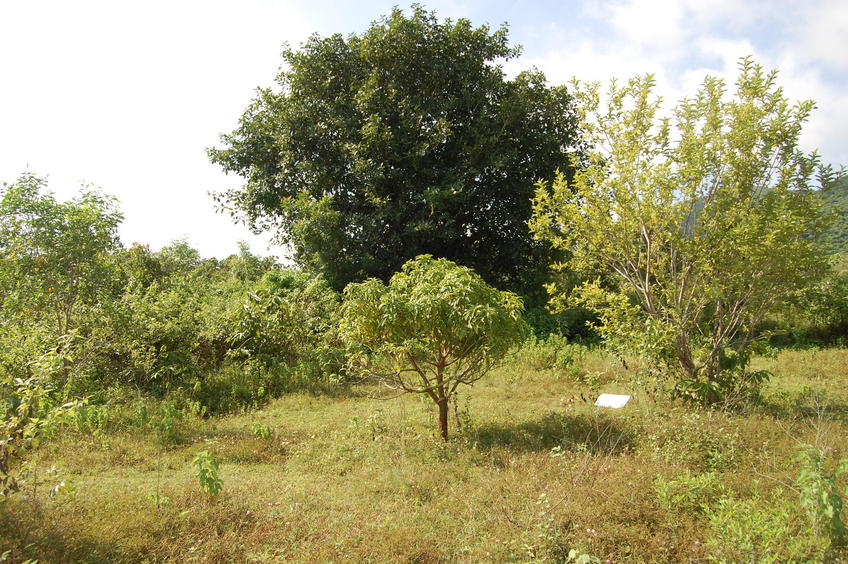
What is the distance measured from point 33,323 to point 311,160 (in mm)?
8211

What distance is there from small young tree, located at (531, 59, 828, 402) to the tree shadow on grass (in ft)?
3.60

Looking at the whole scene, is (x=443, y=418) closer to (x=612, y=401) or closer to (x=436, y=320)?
(x=436, y=320)

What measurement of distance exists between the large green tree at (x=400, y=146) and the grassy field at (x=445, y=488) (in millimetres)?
7141

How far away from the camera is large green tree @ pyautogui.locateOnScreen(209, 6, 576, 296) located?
13.7 metres

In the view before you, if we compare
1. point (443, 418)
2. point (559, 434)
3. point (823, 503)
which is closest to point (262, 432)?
point (443, 418)

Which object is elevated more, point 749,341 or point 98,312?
point 98,312

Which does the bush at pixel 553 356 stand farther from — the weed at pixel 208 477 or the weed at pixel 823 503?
the weed at pixel 208 477

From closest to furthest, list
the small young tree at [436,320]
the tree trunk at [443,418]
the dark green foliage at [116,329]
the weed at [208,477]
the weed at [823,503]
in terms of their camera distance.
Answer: the weed at [823,503], the weed at [208,477], the small young tree at [436,320], the tree trunk at [443,418], the dark green foliage at [116,329]

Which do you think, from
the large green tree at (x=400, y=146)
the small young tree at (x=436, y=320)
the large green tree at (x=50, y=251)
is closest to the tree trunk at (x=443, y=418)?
the small young tree at (x=436, y=320)

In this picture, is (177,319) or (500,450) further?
(177,319)

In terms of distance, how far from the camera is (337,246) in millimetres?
14016

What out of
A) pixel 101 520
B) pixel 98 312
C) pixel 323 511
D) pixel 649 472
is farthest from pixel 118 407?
pixel 649 472

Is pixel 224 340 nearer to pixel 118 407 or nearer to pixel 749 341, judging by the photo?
pixel 118 407

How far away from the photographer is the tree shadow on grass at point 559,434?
6.01 metres
